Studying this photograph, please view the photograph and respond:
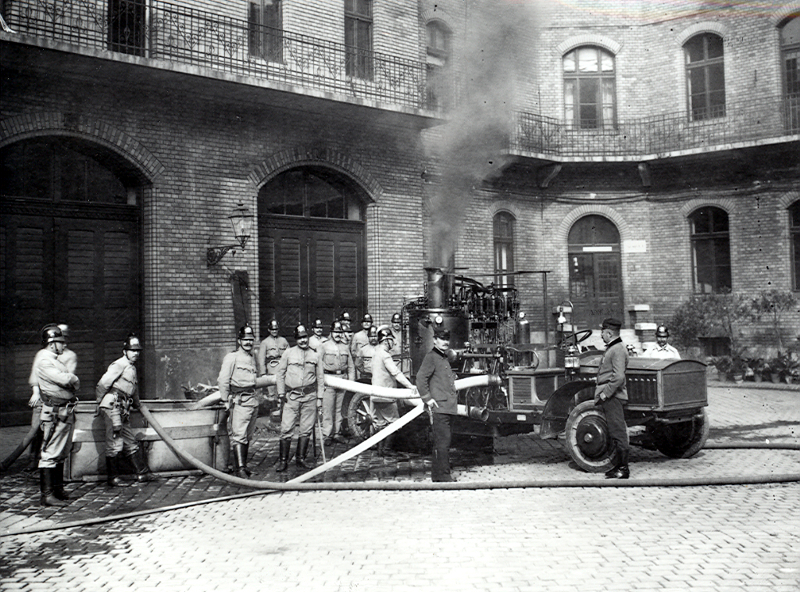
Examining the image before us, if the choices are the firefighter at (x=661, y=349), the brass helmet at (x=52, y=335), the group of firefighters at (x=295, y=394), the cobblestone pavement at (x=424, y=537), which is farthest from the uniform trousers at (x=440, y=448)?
the brass helmet at (x=52, y=335)

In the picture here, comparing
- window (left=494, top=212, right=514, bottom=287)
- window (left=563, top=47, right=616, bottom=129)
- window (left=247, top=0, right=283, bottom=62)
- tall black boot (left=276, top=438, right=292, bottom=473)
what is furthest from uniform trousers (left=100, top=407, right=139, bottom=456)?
window (left=563, top=47, right=616, bottom=129)

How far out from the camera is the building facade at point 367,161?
503 inches

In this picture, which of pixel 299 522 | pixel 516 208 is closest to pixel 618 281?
pixel 516 208

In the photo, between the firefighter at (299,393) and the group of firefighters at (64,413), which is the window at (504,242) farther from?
the group of firefighters at (64,413)

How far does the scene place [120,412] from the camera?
27.8 ft

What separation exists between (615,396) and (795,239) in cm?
1319

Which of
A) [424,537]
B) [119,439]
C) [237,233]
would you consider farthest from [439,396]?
[237,233]

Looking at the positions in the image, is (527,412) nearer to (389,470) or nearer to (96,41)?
(389,470)

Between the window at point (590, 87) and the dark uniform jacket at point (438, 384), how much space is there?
1368 cm

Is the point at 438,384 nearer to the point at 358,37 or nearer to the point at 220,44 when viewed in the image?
the point at 220,44

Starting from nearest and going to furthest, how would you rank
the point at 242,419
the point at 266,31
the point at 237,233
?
the point at 242,419
the point at 237,233
the point at 266,31

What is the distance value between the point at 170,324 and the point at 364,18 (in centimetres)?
785

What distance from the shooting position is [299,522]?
670 centimetres

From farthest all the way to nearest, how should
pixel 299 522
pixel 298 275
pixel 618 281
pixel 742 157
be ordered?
1. pixel 618 281
2. pixel 742 157
3. pixel 298 275
4. pixel 299 522
